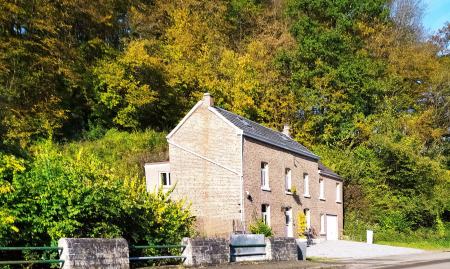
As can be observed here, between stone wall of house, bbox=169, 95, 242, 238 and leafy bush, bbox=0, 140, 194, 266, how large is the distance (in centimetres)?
1168

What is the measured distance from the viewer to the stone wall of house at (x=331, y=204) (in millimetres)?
36438

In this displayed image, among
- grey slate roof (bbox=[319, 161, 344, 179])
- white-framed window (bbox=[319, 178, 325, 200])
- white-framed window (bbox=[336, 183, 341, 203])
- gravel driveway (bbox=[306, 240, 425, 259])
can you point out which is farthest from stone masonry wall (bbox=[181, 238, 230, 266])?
white-framed window (bbox=[336, 183, 341, 203])

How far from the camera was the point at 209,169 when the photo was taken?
2867 cm

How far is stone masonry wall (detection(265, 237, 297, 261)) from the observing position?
61.3 feet

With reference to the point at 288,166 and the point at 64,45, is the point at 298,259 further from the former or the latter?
the point at 64,45

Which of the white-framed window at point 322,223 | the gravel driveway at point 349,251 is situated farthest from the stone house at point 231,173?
the gravel driveway at point 349,251

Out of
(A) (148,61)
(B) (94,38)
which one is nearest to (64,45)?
(B) (94,38)

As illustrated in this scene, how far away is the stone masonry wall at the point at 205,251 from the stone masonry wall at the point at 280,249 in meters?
2.72

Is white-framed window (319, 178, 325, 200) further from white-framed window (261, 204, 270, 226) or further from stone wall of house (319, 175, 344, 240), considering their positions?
white-framed window (261, 204, 270, 226)

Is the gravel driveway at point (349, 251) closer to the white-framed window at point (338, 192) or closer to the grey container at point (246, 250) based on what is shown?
the grey container at point (246, 250)

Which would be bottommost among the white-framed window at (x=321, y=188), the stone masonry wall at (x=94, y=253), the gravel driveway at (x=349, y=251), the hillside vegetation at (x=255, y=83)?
the gravel driveway at (x=349, y=251)

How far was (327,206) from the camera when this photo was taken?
37281 millimetres

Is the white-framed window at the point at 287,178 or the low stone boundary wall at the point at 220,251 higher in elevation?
the white-framed window at the point at 287,178

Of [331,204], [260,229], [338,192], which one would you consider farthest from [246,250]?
[338,192]
